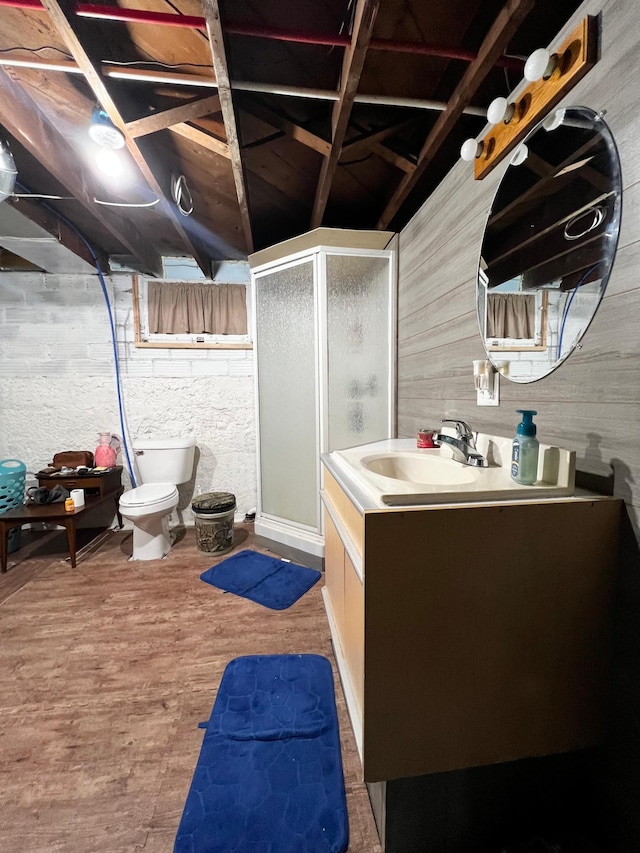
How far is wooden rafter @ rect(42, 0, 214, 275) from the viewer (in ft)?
3.07

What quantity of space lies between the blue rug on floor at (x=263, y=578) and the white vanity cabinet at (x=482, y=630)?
1122mm

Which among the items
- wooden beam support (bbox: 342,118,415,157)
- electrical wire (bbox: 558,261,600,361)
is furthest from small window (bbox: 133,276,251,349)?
electrical wire (bbox: 558,261,600,361)

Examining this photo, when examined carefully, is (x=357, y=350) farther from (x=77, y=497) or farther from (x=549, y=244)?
(x=77, y=497)

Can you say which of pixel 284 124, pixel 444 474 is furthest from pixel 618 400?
pixel 284 124

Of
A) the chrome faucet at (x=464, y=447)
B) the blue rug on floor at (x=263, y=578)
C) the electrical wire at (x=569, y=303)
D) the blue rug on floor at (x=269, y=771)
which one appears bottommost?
the blue rug on floor at (x=269, y=771)

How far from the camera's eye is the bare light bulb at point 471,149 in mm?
1151

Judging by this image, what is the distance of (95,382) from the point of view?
2.64 meters

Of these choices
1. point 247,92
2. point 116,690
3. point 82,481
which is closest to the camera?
point 116,690

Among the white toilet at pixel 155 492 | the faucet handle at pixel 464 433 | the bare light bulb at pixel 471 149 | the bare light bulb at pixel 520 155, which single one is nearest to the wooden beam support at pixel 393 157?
the bare light bulb at pixel 471 149

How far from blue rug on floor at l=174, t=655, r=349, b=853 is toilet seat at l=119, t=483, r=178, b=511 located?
1.17 metres

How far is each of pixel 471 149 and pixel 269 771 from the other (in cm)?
211

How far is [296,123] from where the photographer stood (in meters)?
1.50

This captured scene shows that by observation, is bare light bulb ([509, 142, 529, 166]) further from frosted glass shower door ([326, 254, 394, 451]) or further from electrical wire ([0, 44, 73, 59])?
electrical wire ([0, 44, 73, 59])

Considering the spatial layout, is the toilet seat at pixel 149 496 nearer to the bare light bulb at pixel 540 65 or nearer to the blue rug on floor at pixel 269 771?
the blue rug on floor at pixel 269 771
